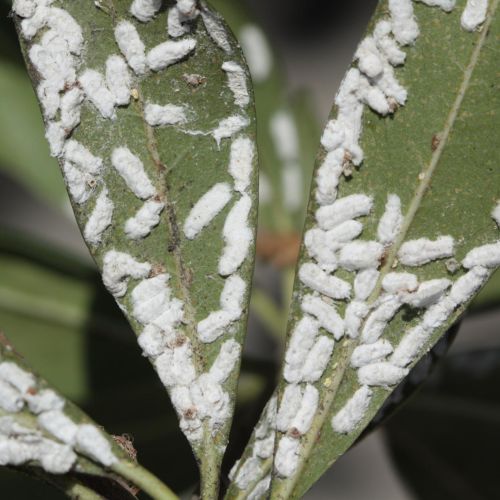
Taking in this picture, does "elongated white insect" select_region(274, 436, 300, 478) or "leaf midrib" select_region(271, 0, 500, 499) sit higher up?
"leaf midrib" select_region(271, 0, 500, 499)

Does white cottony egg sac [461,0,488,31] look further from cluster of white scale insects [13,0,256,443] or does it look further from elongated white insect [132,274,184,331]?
elongated white insect [132,274,184,331]

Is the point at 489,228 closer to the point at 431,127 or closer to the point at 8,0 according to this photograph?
the point at 431,127

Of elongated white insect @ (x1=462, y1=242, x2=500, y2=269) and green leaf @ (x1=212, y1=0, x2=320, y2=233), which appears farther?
green leaf @ (x1=212, y1=0, x2=320, y2=233)

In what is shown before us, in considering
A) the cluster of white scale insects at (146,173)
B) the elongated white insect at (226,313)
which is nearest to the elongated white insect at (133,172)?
the cluster of white scale insects at (146,173)

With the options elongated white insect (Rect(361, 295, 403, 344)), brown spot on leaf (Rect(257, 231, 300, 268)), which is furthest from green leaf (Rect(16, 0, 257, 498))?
brown spot on leaf (Rect(257, 231, 300, 268))

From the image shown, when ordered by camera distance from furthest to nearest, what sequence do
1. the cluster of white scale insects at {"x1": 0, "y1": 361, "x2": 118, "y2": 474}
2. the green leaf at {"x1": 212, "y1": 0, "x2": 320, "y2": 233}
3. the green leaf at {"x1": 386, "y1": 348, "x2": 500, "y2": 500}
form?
the green leaf at {"x1": 212, "y1": 0, "x2": 320, "y2": 233} → the green leaf at {"x1": 386, "y1": 348, "x2": 500, "y2": 500} → the cluster of white scale insects at {"x1": 0, "y1": 361, "x2": 118, "y2": 474}

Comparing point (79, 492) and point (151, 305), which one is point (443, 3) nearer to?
point (151, 305)
